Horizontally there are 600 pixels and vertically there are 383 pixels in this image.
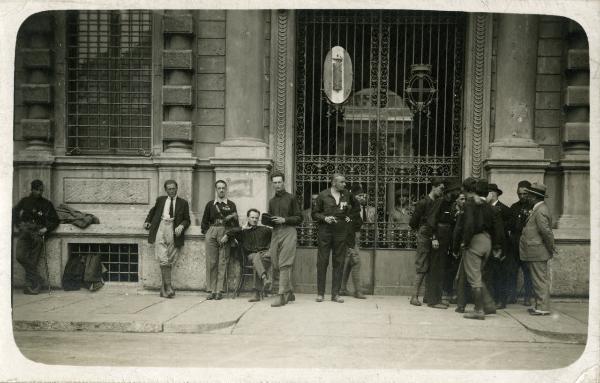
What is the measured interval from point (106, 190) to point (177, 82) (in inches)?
87.1

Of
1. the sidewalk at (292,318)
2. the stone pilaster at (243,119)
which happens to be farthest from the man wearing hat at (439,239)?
the stone pilaster at (243,119)

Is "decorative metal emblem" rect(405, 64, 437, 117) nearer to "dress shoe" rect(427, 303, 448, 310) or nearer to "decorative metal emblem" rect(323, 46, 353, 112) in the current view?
"decorative metal emblem" rect(323, 46, 353, 112)

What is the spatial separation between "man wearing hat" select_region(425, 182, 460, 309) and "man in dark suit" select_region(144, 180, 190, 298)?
3856 millimetres

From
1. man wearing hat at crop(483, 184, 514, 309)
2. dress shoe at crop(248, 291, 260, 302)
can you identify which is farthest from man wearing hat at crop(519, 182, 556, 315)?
dress shoe at crop(248, 291, 260, 302)

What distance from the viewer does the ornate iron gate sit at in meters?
9.97

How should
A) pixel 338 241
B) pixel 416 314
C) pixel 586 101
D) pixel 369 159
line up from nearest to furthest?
pixel 416 314
pixel 338 241
pixel 586 101
pixel 369 159

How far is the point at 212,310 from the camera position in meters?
7.99

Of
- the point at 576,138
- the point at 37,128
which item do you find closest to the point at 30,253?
the point at 37,128

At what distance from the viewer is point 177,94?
9.68m

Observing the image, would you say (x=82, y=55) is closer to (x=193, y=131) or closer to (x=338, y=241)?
(x=193, y=131)

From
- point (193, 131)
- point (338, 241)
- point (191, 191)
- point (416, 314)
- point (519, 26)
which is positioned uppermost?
point (519, 26)

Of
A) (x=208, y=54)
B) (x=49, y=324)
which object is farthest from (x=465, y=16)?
(x=49, y=324)

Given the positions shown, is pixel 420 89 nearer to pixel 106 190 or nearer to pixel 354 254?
pixel 354 254

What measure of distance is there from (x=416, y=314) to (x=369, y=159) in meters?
3.07
